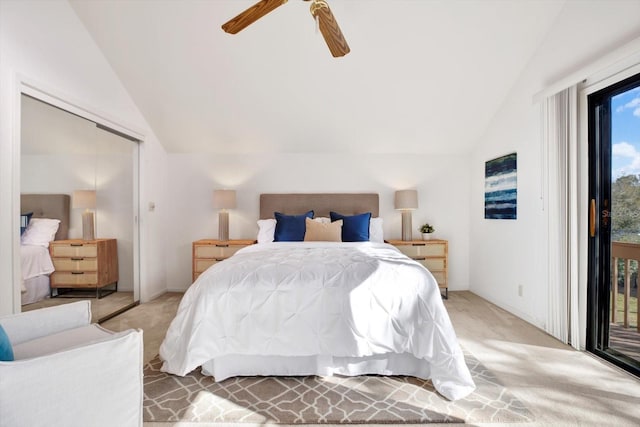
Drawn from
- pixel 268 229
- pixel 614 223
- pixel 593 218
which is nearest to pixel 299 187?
pixel 268 229

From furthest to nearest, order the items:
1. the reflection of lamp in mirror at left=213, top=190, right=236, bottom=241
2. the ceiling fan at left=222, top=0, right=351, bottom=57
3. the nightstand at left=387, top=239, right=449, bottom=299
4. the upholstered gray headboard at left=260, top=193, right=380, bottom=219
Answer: the upholstered gray headboard at left=260, top=193, right=380, bottom=219
the reflection of lamp in mirror at left=213, top=190, right=236, bottom=241
the nightstand at left=387, top=239, right=449, bottom=299
the ceiling fan at left=222, top=0, right=351, bottom=57

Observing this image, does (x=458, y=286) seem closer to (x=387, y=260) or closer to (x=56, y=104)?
(x=387, y=260)

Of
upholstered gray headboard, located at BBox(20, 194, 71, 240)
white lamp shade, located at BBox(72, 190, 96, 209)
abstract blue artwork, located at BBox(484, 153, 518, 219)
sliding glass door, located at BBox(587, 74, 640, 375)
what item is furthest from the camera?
abstract blue artwork, located at BBox(484, 153, 518, 219)

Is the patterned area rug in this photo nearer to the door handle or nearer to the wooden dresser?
the wooden dresser

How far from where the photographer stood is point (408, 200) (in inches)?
166

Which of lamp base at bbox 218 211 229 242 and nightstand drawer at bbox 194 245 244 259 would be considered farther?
lamp base at bbox 218 211 229 242

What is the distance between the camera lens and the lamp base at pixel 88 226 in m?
2.92

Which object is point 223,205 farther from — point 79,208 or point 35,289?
point 35,289

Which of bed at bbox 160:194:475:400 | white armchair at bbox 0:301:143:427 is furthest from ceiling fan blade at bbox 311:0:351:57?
white armchair at bbox 0:301:143:427

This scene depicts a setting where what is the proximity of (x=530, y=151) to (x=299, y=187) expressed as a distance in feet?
8.98

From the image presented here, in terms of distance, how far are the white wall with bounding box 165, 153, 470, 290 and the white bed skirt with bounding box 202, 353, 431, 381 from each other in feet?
8.36

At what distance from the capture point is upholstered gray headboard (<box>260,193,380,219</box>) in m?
4.42

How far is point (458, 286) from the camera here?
14.7ft

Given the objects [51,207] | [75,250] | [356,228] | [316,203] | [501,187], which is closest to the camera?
[51,207]
